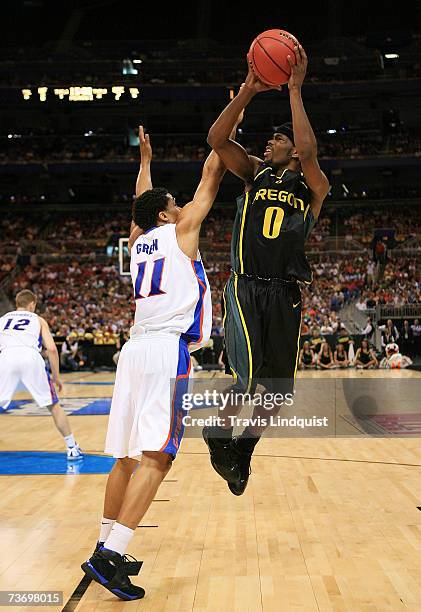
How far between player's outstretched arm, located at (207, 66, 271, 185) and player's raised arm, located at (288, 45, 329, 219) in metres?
0.18

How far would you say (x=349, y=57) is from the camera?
3784 centimetres

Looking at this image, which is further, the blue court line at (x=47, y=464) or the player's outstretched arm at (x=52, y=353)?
the player's outstretched arm at (x=52, y=353)

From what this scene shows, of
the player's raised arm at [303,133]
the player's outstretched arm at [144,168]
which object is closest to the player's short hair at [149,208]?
the player's outstretched arm at [144,168]

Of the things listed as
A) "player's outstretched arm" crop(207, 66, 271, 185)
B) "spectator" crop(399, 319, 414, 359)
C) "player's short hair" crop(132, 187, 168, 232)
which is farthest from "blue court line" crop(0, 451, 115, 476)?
"spectator" crop(399, 319, 414, 359)

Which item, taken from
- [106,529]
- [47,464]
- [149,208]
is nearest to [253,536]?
[106,529]

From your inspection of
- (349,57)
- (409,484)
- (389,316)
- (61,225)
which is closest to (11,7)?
(61,225)

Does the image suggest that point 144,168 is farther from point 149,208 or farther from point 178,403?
point 178,403

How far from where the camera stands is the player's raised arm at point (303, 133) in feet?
14.6

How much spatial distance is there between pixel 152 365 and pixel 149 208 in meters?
1.04

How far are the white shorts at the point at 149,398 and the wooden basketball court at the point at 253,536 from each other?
0.85 metres

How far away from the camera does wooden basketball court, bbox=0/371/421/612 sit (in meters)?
4.25

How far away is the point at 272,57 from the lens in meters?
4.40

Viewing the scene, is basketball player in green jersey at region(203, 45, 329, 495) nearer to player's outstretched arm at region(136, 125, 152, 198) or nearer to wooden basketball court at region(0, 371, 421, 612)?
wooden basketball court at region(0, 371, 421, 612)

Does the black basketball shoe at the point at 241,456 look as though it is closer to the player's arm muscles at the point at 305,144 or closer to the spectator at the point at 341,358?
the player's arm muscles at the point at 305,144
